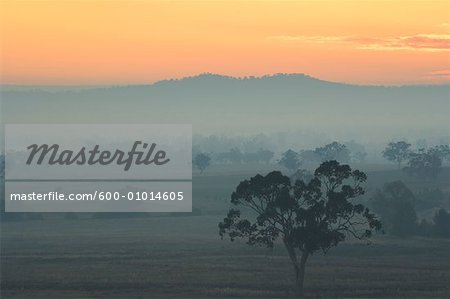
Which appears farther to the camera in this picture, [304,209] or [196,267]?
[196,267]

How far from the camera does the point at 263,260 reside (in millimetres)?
104438

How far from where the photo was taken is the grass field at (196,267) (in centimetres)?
7712

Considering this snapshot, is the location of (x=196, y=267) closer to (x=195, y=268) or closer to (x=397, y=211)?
(x=195, y=268)

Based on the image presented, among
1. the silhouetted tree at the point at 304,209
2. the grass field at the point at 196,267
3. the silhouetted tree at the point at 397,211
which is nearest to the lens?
the silhouetted tree at the point at 304,209

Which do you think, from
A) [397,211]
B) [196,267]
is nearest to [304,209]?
[196,267]

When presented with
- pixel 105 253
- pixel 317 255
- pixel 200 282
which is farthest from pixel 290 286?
pixel 105 253

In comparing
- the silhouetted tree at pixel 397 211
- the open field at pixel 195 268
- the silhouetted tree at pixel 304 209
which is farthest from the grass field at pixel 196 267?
the silhouetted tree at pixel 397 211

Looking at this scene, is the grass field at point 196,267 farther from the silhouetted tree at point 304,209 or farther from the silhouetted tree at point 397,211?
the silhouetted tree at point 397,211

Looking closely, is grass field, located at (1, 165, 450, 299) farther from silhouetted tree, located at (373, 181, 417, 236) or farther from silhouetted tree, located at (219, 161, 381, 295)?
silhouetted tree, located at (373, 181, 417, 236)

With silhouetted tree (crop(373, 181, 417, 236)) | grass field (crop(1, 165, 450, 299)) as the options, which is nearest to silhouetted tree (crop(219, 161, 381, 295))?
grass field (crop(1, 165, 450, 299))

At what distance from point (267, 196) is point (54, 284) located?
65.8 ft

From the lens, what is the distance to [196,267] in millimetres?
96438

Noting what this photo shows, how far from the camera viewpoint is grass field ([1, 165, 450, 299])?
253 feet

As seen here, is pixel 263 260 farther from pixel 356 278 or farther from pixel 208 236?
pixel 208 236
